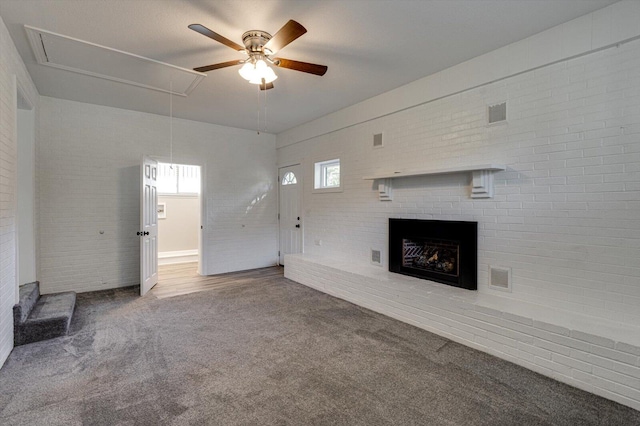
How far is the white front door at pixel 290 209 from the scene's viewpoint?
6.07m

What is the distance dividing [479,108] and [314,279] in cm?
322

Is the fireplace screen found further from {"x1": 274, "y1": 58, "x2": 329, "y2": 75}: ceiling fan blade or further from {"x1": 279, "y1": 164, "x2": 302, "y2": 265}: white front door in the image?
{"x1": 279, "y1": 164, "x2": 302, "y2": 265}: white front door

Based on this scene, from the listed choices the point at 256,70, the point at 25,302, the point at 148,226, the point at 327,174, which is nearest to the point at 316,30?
the point at 256,70

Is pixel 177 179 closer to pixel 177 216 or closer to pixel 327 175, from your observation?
pixel 177 216

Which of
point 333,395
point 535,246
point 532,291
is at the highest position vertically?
point 535,246

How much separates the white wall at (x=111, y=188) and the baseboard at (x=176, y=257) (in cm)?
184

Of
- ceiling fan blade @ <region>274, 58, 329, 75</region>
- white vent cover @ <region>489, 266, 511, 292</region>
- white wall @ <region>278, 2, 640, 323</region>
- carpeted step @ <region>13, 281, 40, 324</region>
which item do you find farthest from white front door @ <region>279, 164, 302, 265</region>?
carpeted step @ <region>13, 281, 40, 324</region>

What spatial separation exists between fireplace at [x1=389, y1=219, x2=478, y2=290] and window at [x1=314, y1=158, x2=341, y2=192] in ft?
4.92

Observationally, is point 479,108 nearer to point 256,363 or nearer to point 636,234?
point 636,234

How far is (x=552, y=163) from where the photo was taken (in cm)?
274

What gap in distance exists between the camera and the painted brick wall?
2.39 m

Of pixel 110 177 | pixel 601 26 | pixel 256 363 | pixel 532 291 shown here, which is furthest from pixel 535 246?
pixel 110 177

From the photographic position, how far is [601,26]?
2.45 meters

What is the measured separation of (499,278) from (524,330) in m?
0.69
